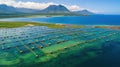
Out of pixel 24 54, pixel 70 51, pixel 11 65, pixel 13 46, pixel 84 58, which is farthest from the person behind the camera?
pixel 13 46

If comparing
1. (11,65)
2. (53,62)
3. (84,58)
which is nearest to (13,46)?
(11,65)

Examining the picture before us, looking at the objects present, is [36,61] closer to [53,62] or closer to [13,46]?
[53,62]

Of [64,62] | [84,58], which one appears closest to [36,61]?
[64,62]

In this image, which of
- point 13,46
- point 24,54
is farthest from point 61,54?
point 13,46

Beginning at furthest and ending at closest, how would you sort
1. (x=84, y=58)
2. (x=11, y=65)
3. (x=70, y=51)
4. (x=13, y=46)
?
(x=13, y=46), (x=70, y=51), (x=84, y=58), (x=11, y=65)

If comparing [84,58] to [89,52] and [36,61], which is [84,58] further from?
[36,61]

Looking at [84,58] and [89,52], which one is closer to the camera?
[84,58]

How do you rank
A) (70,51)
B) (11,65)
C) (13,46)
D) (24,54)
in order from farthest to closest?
(13,46) → (70,51) → (24,54) → (11,65)

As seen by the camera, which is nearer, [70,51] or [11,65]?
[11,65]

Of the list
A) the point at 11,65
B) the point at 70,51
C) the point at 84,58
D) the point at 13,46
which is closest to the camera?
the point at 11,65
